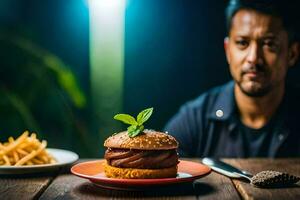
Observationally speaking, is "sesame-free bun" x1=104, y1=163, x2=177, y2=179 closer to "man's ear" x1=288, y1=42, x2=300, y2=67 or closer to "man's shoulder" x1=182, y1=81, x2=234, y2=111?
"man's shoulder" x1=182, y1=81, x2=234, y2=111

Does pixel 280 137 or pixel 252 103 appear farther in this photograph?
pixel 252 103

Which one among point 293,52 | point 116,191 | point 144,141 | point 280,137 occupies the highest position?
point 293,52

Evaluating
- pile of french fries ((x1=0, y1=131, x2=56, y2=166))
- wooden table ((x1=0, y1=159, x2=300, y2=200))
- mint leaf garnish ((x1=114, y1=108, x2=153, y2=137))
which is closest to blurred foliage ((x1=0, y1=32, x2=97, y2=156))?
pile of french fries ((x1=0, y1=131, x2=56, y2=166))

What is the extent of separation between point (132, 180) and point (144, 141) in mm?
134

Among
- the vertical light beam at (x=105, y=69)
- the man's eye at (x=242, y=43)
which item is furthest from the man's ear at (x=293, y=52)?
the vertical light beam at (x=105, y=69)

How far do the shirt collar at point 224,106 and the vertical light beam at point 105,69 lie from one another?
4.12 ft

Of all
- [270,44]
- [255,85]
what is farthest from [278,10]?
[255,85]

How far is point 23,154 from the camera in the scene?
1.88 metres

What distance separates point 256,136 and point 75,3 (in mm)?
2034

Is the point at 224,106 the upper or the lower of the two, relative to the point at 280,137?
upper

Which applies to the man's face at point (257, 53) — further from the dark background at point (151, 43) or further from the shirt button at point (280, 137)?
the dark background at point (151, 43)

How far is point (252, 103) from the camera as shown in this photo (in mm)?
3508

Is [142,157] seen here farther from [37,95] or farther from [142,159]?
[37,95]

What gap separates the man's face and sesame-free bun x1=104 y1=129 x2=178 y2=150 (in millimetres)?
1871
